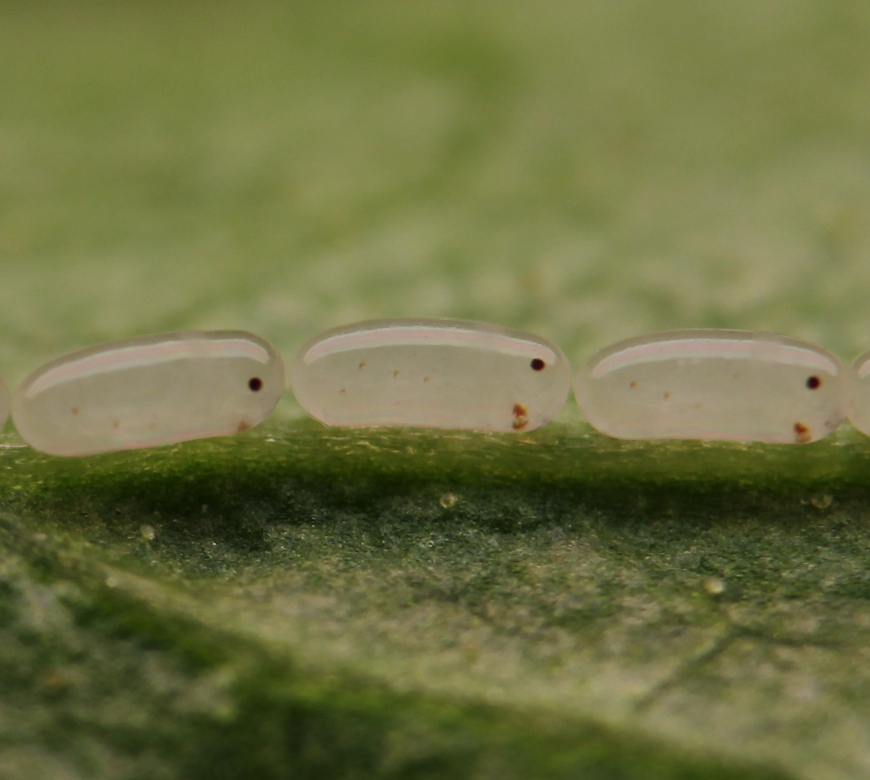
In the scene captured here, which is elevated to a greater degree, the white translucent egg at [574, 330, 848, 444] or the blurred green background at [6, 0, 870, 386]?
the blurred green background at [6, 0, 870, 386]

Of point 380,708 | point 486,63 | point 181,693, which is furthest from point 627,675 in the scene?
point 486,63

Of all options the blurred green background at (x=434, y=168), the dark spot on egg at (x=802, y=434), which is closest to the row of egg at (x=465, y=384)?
the dark spot on egg at (x=802, y=434)

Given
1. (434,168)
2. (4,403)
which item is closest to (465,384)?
(4,403)

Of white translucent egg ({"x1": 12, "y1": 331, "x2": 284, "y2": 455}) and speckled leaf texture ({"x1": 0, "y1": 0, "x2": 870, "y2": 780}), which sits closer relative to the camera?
speckled leaf texture ({"x1": 0, "y1": 0, "x2": 870, "y2": 780})

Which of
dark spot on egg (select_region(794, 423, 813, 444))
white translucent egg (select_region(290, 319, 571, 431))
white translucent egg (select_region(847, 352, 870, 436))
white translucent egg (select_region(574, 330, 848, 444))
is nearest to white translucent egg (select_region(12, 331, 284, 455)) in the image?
white translucent egg (select_region(290, 319, 571, 431))

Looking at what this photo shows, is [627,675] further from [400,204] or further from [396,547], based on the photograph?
[400,204]

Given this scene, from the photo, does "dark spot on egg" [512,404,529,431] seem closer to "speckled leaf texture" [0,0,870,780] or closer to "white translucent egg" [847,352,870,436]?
"speckled leaf texture" [0,0,870,780]
